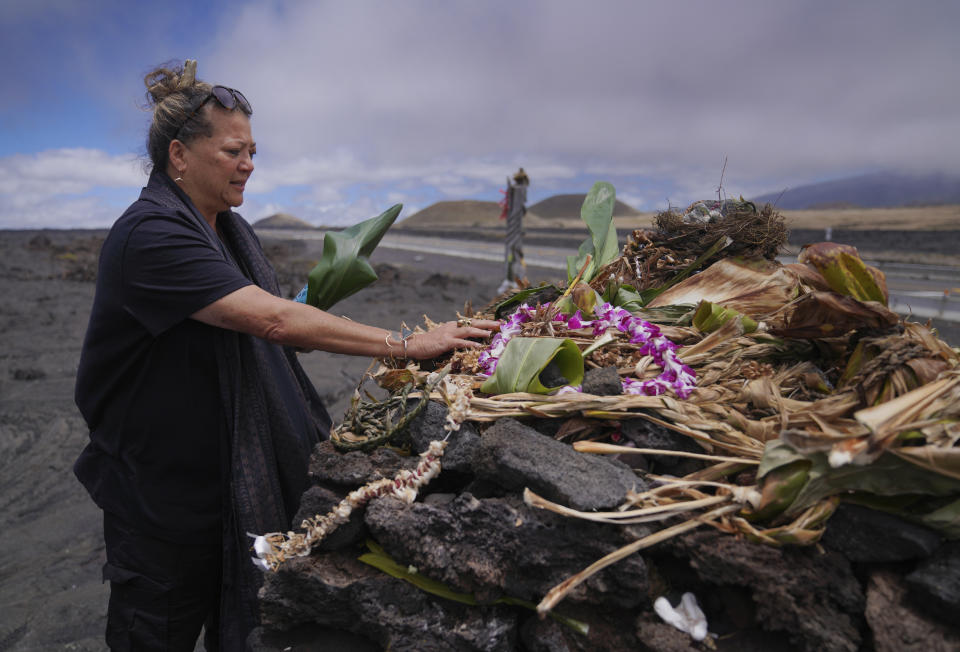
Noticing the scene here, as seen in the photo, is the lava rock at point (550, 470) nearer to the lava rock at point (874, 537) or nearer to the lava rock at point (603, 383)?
the lava rock at point (603, 383)

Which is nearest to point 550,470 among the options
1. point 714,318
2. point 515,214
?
point 714,318

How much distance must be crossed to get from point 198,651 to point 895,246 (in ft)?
79.2

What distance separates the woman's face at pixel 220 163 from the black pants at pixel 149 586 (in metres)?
1.11

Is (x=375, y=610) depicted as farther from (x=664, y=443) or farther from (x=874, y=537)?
(x=874, y=537)

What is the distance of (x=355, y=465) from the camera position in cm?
151

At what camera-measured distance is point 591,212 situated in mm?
2441

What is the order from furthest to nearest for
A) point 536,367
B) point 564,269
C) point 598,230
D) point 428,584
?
point 564,269, point 598,230, point 536,367, point 428,584

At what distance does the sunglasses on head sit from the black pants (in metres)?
1.34

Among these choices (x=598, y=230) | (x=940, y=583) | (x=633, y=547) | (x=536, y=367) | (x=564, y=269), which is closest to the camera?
(x=940, y=583)

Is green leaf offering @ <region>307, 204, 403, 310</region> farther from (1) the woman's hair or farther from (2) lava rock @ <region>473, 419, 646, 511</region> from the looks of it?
(2) lava rock @ <region>473, 419, 646, 511</region>

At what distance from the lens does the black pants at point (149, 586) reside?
1.84 meters

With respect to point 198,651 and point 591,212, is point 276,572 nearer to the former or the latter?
point 591,212

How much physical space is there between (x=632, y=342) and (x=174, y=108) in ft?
5.30

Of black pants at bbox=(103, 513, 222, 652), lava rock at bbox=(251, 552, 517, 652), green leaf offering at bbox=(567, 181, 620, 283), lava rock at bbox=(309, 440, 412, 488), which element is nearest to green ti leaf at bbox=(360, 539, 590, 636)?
lava rock at bbox=(251, 552, 517, 652)
